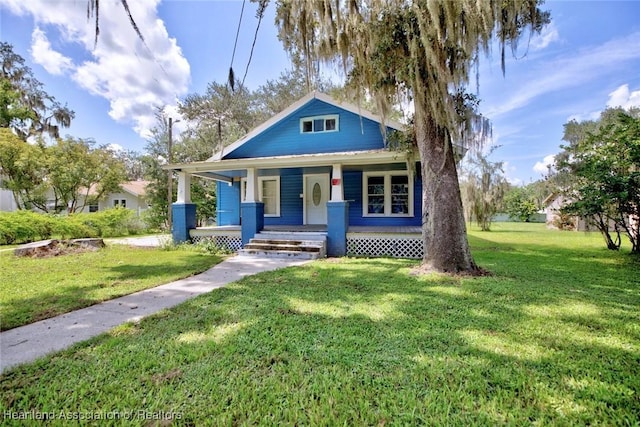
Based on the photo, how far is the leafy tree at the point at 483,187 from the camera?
1941 cm

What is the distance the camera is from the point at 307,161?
9.40 meters

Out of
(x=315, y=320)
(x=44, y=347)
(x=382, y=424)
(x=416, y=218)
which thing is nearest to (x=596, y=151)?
(x=416, y=218)

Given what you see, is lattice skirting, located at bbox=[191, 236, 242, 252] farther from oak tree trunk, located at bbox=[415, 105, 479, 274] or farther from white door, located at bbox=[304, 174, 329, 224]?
oak tree trunk, located at bbox=[415, 105, 479, 274]

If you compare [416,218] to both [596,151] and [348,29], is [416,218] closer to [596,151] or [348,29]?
[596,151]

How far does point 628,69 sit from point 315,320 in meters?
20.1

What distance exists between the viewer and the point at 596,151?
330 inches

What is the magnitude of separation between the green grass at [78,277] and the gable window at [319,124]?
5.58 metres

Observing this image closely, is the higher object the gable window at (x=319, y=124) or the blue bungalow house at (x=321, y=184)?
the gable window at (x=319, y=124)

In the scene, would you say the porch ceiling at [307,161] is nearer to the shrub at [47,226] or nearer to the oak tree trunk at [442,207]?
the oak tree trunk at [442,207]

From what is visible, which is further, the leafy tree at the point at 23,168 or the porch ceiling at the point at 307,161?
the leafy tree at the point at 23,168

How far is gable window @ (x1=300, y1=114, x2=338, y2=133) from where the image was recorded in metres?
11.0

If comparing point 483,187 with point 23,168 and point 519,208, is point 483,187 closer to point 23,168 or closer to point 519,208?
point 519,208

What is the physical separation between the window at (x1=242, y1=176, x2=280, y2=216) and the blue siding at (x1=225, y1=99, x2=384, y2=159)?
1188 mm

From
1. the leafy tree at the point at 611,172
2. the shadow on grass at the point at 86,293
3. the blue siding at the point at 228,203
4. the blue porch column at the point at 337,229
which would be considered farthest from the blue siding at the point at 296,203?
the shadow on grass at the point at 86,293
